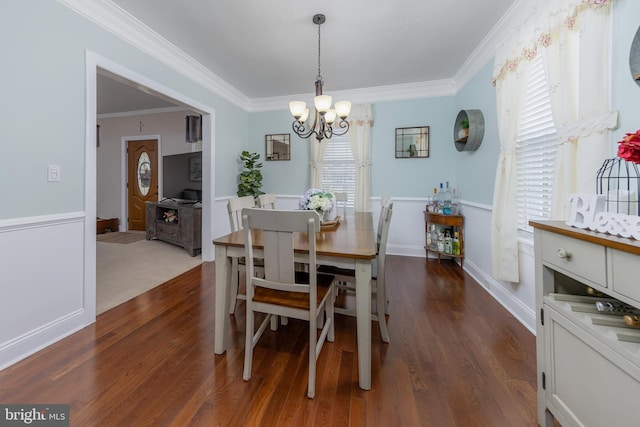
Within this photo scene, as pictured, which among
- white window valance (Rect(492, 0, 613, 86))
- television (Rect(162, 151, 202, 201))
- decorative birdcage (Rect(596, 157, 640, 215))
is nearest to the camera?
decorative birdcage (Rect(596, 157, 640, 215))

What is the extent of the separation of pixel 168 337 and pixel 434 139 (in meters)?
3.97

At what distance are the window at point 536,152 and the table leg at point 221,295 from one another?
89.5 inches

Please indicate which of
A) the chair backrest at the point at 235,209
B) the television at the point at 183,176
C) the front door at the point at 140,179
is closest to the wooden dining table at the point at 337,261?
the chair backrest at the point at 235,209

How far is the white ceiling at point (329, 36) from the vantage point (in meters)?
2.20

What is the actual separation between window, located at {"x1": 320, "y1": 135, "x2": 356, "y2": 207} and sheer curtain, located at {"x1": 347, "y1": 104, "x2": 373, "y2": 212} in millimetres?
142

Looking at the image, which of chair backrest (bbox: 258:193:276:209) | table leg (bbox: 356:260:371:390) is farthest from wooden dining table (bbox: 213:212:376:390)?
chair backrest (bbox: 258:193:276:209)

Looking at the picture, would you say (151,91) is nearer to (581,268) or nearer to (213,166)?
(213,166)

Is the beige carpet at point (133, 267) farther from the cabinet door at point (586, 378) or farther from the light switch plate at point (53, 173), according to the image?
the cabinet door at point (586, 378)

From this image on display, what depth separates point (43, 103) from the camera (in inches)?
69.4

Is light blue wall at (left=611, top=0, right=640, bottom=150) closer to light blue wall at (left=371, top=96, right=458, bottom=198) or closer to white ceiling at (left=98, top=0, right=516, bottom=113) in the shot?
→ white ceiling at (left=98, top=0, right=516, bottom=113)

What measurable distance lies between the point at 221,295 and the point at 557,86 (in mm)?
2523

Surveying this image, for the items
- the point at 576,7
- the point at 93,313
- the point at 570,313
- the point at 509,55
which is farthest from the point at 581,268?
the point at 93,313

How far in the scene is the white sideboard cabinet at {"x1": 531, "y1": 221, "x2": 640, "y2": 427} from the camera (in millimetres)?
780

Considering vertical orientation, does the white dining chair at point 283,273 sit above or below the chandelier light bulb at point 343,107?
below
